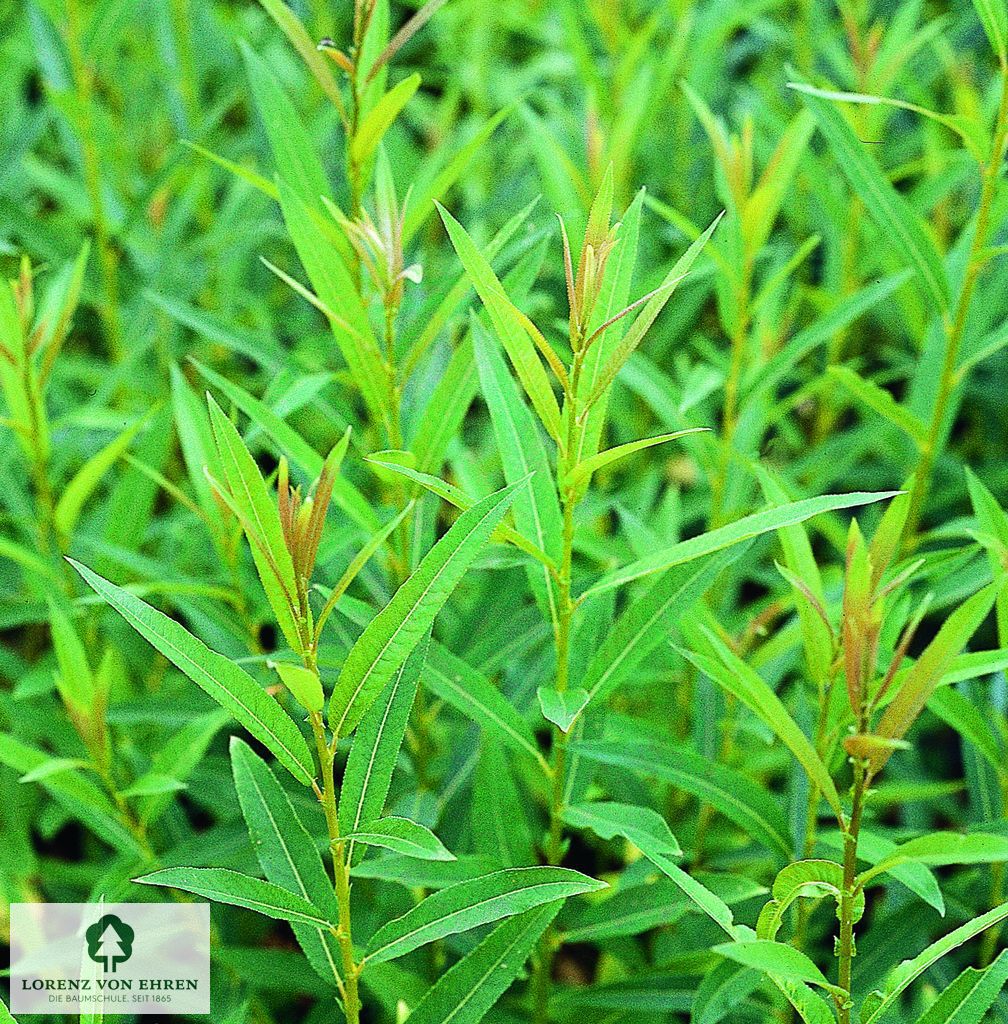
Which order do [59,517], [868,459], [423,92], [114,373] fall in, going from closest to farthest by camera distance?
[59,517]
[114,373]
[868,459]
[423,92]

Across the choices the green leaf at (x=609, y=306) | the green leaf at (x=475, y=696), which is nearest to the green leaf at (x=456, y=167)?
the green leaf at (x=609, y=306)

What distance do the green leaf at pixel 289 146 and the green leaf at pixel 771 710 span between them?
0.74 m

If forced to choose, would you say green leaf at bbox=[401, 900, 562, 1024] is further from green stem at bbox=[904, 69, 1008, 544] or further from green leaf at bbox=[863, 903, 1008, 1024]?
green stem at bbox=[904, 69, 1008, 544]

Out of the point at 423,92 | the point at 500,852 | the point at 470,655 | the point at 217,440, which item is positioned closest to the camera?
the point at 217,440

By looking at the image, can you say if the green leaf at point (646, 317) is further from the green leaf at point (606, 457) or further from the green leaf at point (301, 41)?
the green leaf at point (301, 41)

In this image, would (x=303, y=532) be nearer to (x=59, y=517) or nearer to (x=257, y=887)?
(x=257, y=887)

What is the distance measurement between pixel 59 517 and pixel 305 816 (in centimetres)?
53

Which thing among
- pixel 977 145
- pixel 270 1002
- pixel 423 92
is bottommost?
pixel 270 1002

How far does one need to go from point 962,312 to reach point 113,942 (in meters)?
1.30

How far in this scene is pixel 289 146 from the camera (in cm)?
142

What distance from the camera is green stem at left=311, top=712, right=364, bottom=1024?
943 mm

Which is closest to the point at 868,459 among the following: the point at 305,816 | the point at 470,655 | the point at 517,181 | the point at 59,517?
Result: the point at 517,181

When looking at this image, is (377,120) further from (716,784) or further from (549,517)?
(716,784)

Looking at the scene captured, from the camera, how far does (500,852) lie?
4.29 feet
